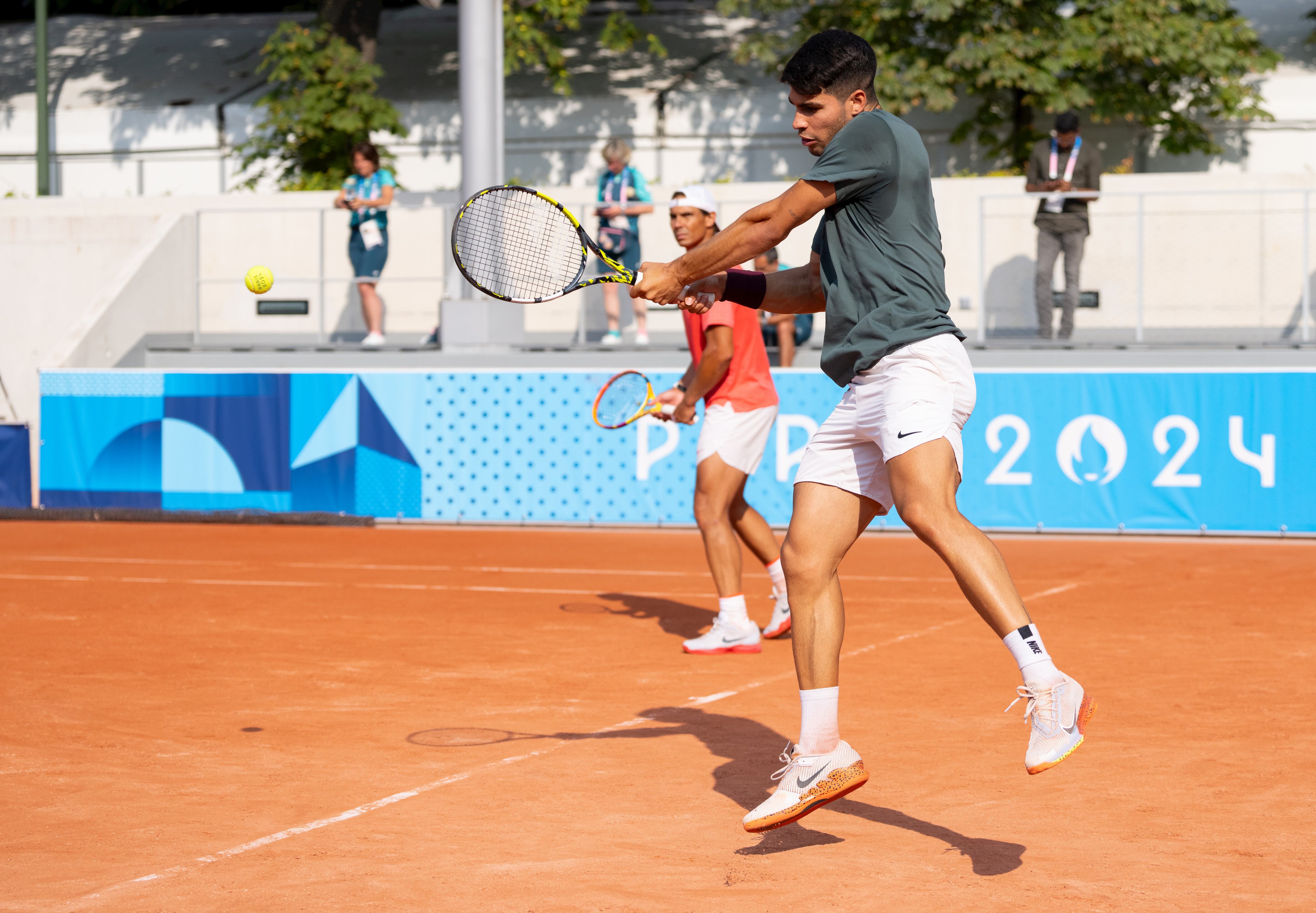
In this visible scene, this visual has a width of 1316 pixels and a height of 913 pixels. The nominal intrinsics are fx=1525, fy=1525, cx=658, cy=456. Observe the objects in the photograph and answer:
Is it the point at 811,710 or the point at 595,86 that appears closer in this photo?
the point at 811,710

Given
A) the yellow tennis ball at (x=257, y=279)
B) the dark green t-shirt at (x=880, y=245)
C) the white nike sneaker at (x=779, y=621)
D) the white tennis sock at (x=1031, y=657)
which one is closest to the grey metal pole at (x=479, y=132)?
the yellow tennis ball at (x=257, y=279)

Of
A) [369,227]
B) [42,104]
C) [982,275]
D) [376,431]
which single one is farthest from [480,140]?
[42,104]

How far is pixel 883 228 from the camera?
4367mm

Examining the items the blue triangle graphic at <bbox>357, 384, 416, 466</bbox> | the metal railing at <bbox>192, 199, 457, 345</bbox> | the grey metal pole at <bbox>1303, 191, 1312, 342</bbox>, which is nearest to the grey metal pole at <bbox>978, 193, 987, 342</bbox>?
the grey metal pole at <bbox>1303, 191, 1312, 342</bbox>

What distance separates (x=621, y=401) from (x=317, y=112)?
15.7m

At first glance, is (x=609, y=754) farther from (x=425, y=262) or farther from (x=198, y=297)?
(x=198, y=297)

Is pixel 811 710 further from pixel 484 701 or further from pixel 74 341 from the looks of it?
pixel 74 341

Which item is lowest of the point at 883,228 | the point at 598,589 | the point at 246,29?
the point at 598,589

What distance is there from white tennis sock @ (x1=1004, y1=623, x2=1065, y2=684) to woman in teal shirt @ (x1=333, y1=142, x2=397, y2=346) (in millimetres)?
12970

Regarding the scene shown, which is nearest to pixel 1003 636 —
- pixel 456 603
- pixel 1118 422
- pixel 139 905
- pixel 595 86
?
pixel 139 905

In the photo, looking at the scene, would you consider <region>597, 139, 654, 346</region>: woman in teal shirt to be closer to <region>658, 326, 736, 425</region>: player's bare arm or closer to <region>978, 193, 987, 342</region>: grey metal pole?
<region>978, 193, 987, 342</region>: grey metal pole

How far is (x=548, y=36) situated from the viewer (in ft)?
81.0

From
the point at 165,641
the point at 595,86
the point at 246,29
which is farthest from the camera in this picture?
the point at 246,29

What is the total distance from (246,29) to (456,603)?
25.8 metres
